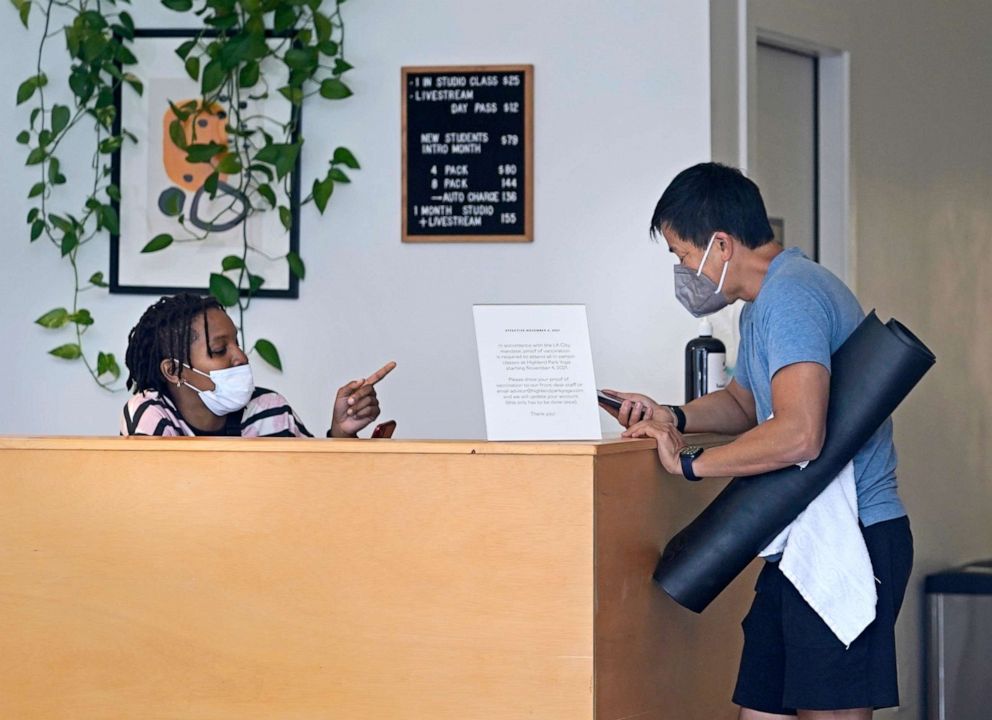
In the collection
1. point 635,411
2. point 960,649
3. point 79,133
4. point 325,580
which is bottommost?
point 960,649

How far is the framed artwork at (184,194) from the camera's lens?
3.23m

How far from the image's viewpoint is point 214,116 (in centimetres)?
325

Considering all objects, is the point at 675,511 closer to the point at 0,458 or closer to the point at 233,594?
the point at 233,594

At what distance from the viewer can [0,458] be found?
186cm

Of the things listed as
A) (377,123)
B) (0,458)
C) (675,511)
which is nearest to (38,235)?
(377,123)

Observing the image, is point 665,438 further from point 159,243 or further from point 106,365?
point 106,365

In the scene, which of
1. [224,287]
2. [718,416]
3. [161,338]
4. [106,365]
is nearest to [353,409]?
[161,338]

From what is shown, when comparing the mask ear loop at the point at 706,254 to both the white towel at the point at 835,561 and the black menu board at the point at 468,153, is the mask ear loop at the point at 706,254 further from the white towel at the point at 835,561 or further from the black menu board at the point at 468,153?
the black menu board at the point at 468,153

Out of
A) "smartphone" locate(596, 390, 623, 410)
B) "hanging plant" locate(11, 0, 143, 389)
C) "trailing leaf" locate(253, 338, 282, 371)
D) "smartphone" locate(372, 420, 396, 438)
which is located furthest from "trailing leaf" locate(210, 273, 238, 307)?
"smartphone" locate(596, 390, 623, 410)

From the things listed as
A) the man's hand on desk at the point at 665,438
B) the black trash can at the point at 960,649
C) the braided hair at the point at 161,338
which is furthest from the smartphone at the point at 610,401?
the black trash can at the point at 960,649

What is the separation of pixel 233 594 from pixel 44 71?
2090 mm

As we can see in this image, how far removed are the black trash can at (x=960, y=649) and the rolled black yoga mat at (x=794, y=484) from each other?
2.14 m

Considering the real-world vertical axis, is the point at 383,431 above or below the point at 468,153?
below

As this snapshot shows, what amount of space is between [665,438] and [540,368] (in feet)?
0.85
